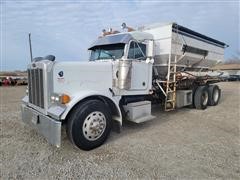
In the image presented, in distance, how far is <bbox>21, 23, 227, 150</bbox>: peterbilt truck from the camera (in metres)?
3.67

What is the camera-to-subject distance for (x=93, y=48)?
5668 millimetres

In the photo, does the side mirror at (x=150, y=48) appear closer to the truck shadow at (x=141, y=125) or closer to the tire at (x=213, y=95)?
the truck shadow at (x=141, y=125)

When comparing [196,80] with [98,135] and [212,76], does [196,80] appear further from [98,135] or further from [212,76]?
[98,135]

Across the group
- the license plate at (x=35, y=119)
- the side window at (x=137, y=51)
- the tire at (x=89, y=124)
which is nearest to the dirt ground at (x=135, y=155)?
the tire at (x=89, y=124)

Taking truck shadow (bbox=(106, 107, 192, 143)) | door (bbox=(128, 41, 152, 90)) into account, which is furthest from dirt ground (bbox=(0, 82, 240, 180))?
door (bbox=(128, 41, 152, 90))

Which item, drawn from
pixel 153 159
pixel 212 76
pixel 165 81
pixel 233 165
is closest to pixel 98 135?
pixel 153 159

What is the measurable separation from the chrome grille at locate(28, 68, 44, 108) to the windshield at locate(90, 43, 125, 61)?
1838 millimetres

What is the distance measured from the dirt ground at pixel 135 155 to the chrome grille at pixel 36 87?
928 mm

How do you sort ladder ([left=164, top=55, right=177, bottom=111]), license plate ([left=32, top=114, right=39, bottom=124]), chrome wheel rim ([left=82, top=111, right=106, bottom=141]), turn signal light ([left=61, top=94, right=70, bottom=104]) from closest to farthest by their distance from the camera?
turn signal light ([left=61, top=94, right=70, bottom=104]), chrome wheel rim ([left=82, top=111, right=106, bottom=141]), license plate ([left=32, top=114, right=39, bottom=124]), ladder ([left=164, top=55, right=177, bottom=111])

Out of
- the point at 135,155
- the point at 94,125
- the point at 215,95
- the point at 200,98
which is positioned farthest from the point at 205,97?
the point at 94,125

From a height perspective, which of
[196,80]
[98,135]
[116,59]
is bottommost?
[98,135]

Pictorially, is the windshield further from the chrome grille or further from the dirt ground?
the dirt ground

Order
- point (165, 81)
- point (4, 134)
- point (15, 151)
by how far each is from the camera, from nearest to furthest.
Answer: point (15, 151)
point (4, 134)
point (165, 81)

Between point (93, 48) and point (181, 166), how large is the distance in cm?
392
